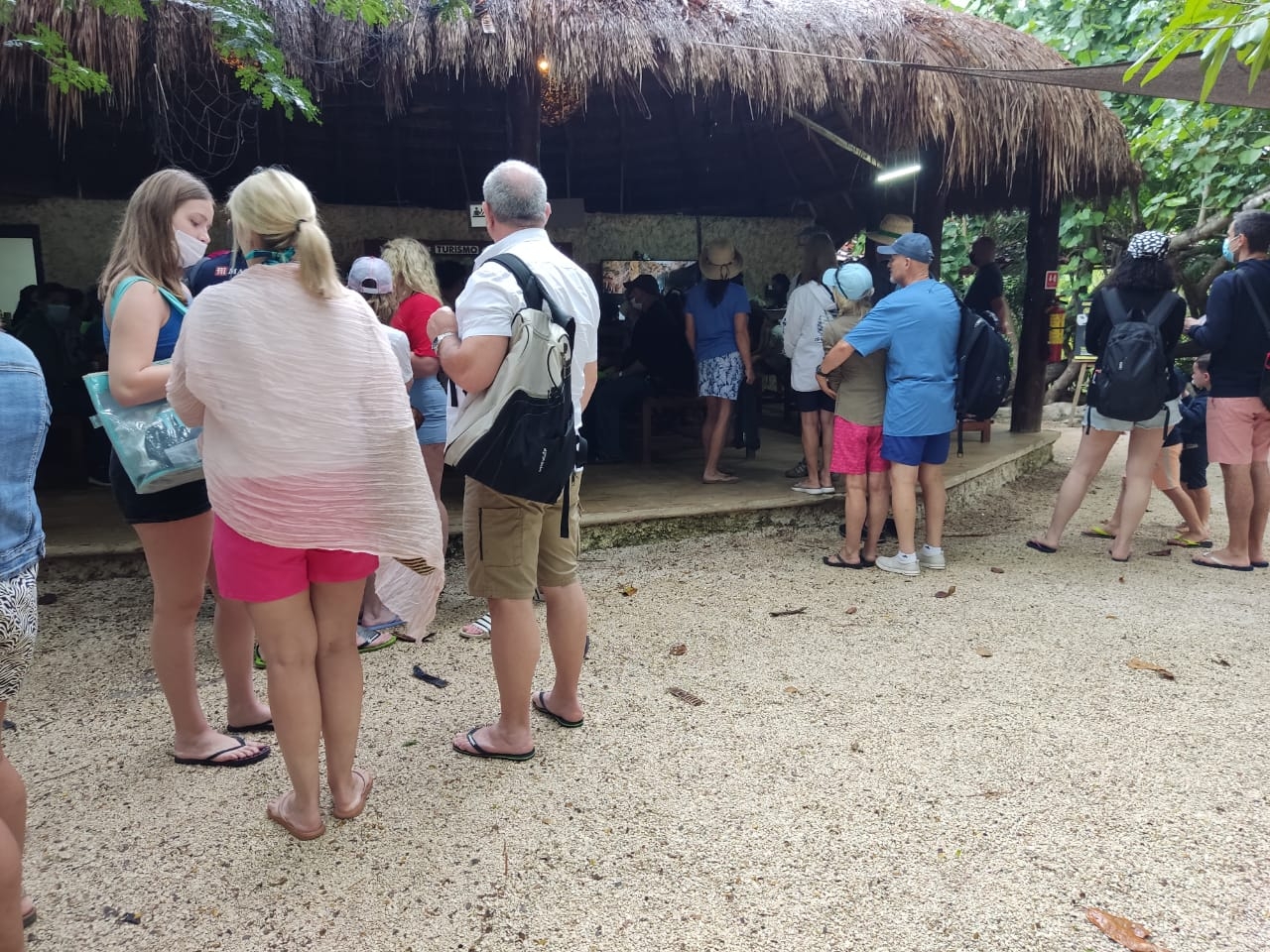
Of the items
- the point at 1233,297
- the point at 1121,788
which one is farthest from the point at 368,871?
the point at 1233,297

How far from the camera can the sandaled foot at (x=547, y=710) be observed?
3.04m

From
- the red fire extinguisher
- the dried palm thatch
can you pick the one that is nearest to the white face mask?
the dried palm thatch

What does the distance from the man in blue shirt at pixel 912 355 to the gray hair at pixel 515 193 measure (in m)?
2.57

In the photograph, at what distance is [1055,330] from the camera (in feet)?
28.1

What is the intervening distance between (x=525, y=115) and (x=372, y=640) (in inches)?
151

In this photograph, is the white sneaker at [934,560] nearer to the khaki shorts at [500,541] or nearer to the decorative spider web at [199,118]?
the khaki shorts at [500,541]

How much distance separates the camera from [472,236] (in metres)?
10.5

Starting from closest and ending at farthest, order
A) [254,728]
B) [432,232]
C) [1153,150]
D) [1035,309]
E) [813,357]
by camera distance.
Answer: [254,728], [813,357], [1035,309], [1153,150], [432,232]

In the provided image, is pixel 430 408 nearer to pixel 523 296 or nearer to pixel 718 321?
pixel 523 296

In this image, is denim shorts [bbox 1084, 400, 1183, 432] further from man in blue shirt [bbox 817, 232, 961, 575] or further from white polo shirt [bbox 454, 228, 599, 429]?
white polo shirt [bbox 454, 228, 599, 429]

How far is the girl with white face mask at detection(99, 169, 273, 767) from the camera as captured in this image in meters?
2.31

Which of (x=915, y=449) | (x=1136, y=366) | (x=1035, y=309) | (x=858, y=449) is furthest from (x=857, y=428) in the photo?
(x=1035, y=309)

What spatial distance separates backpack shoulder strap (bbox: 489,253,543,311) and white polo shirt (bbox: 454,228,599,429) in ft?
0.06

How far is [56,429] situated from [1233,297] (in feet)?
26.7
